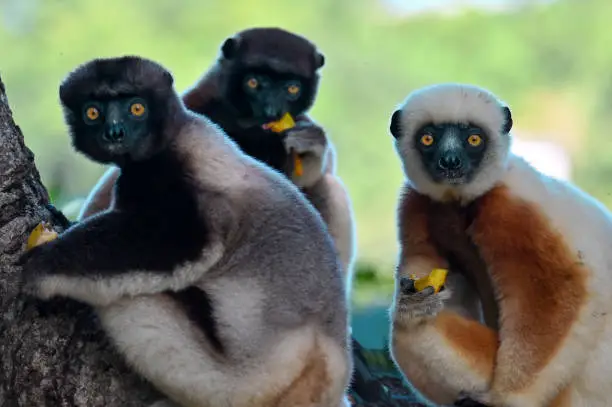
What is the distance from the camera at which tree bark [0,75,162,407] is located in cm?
246

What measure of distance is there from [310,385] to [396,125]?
1.18 metres

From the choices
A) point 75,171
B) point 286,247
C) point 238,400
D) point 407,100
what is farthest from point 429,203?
point 75,171

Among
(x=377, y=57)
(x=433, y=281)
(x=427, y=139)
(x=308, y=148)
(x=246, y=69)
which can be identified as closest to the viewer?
(x=433, y=281)

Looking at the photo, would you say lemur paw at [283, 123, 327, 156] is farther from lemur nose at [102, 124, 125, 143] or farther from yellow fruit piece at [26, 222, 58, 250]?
yellow fruit piece at [26, 222, 58, 250]

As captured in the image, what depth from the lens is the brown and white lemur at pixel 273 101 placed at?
4.11 metres

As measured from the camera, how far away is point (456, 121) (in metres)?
3.22

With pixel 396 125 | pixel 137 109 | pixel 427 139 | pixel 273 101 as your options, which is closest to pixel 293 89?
pixel 273 101

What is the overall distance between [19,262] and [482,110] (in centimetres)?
162

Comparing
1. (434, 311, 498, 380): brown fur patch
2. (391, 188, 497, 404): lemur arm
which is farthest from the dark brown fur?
(434, 311, 498, 380): brown fur patch

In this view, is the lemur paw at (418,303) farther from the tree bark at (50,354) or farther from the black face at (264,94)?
the black face at (264,94)

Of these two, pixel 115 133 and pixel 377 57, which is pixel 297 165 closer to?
pixel 115 133

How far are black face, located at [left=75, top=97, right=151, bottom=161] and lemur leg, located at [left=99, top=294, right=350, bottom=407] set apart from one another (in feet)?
1.43

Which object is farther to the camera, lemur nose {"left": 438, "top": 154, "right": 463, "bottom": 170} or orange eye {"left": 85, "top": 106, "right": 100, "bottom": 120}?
lemur nose {"left": 438, "top": 154, "right": 463, "bottom": 170}

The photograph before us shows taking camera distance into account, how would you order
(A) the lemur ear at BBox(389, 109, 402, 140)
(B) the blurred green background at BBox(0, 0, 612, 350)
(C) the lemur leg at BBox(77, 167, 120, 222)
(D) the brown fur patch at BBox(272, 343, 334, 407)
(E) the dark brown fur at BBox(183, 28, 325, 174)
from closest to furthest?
(D) the brown fur patch at BBox(272, 343, 334, 407), (A) the lemur ear at BBox(389, 109, 402, 140), (C) the lemur leg at BBox(77, 167, 120, 222), (E) the dark brown fur at BBox(183, 28, 325, 174), (B) the blurred green background at BBox(0, 0, 612, 350)
